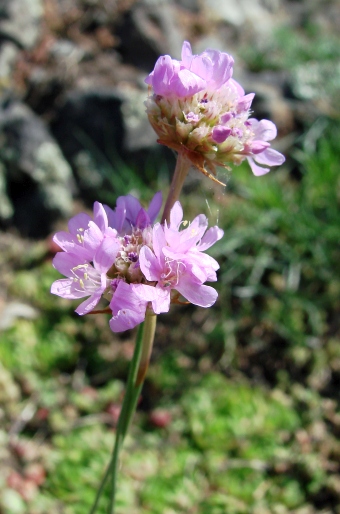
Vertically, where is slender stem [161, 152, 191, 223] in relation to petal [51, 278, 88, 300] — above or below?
above

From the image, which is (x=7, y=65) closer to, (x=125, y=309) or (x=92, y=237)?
(x=92, y=237)

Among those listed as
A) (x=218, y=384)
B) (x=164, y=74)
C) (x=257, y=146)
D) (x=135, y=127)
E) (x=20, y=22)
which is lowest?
(x=218, y=384)

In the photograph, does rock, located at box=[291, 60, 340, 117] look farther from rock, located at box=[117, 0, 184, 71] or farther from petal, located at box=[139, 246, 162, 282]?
petal, located at box=[139, 246, 162, 282]

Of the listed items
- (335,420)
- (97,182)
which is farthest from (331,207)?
(97,182)

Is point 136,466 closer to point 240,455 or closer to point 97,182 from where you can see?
point 240,455

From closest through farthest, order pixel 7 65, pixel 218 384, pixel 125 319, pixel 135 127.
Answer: pixel 125 319 → pixel 218 384 → pixel 135 127 → pixel 7 65

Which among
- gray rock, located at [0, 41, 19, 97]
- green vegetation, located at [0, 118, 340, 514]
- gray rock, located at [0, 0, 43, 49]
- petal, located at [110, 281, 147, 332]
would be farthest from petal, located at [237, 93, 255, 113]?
gray rock, located at [0, 0, 43, 49]

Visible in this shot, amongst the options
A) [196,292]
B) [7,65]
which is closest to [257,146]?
[196,292]
